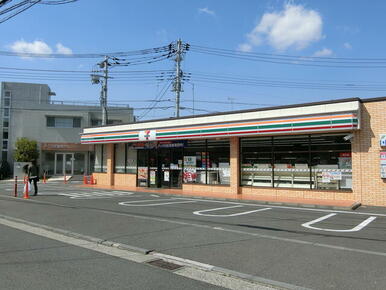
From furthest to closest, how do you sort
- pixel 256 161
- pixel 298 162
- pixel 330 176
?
pixel 256 161 < pixel 298 162 < pixel 330 176

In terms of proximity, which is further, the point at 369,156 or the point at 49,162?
the point at 49,162

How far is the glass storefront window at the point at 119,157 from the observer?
2319 centimetres

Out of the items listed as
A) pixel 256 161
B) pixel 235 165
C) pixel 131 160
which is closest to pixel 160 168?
pixel 131 160

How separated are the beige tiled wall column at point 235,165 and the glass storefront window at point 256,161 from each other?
0.30 metres

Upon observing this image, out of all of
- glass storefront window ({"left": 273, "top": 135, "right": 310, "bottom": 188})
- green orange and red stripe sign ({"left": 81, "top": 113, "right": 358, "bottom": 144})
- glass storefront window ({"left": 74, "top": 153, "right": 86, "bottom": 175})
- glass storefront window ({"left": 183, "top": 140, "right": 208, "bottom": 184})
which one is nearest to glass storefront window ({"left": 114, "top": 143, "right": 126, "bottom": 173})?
green orange and red stripe sign ({"left": 81, "top": 113, "right": 358, "bottom": 144})

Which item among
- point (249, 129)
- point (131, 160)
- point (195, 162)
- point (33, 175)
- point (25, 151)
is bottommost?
point (33, 175)

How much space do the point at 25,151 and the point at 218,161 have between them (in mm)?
25334

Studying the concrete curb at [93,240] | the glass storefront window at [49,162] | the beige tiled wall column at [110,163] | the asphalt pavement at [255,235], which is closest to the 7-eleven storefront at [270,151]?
the beige tiled wall column at [110,163]

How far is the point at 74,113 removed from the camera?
39875 mm

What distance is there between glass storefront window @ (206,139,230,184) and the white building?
22.9m

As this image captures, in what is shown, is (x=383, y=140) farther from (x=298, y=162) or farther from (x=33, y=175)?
(x=33, y=175)

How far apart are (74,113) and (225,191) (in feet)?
91.6

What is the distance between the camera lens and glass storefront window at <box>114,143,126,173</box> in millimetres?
23188

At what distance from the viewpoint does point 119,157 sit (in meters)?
23.5
